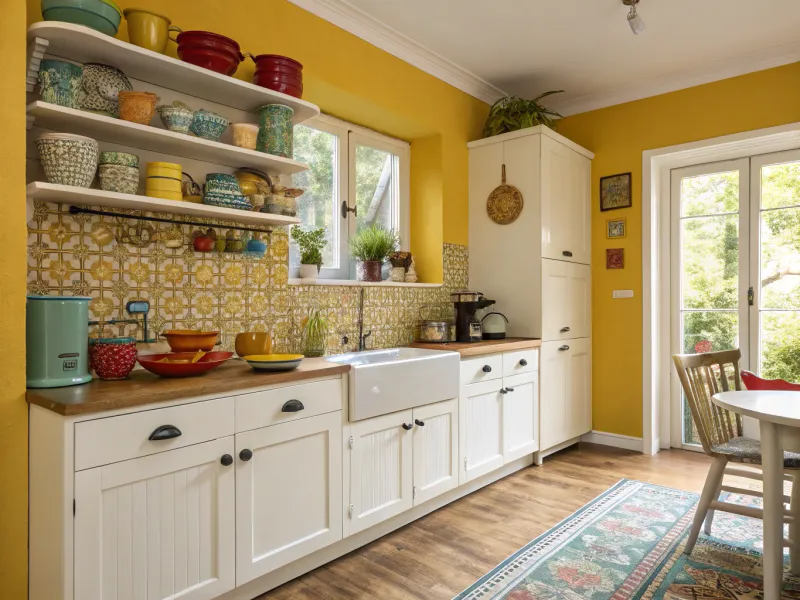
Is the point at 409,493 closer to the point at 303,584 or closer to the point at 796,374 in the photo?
the point at 303,584

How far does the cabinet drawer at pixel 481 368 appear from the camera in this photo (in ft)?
9.53

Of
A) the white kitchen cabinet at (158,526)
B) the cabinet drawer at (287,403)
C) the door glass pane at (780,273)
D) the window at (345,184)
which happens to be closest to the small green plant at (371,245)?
the window at (345,184)

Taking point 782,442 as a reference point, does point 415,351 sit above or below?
above

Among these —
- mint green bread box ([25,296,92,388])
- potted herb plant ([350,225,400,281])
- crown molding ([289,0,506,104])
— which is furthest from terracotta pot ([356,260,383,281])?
mint green bread box ([25,296,92,388])

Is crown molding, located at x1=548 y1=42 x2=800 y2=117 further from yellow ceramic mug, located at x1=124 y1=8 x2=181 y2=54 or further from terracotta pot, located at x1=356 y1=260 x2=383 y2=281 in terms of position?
yellow ceramic mug, located at x1=124 y1=8 x2=181 y2=54

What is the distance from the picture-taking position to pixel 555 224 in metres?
3.65

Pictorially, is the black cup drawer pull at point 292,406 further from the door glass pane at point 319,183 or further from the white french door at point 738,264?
the white french door at point 738,264

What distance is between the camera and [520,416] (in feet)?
10.9

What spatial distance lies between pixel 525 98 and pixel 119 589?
3.92m

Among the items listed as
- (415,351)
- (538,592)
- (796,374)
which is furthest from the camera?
(796,374)

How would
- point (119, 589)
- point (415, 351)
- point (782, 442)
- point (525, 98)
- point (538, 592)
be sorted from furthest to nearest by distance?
point (525, 98), point (415, 351), point (538, 592), point (782, 442), point (119, 589)

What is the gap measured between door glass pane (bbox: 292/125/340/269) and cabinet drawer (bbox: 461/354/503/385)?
1013 mm

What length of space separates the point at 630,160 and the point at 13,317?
3.85 m

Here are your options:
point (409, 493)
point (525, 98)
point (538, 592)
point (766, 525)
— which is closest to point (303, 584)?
point (409, 493)
